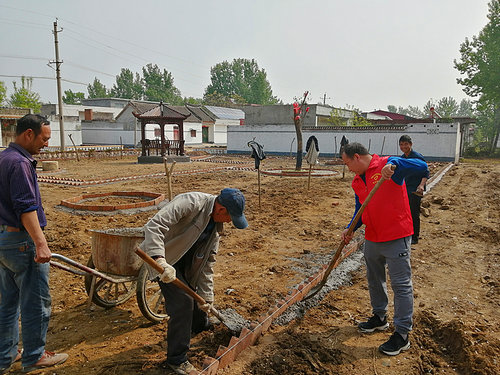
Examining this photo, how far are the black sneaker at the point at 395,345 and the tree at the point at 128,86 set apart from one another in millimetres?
80531

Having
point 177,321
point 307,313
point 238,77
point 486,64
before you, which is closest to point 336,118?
point 486,64

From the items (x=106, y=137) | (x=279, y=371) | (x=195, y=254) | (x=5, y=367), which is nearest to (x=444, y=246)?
(x=279, y=371)

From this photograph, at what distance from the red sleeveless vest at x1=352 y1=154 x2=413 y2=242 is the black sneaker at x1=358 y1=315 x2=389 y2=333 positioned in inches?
31.8

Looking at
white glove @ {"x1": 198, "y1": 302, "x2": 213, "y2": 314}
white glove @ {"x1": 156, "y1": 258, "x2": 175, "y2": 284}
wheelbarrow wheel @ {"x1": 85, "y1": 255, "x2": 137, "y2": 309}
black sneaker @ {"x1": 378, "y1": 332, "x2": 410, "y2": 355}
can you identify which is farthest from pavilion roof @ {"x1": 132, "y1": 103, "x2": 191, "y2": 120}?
black sneaker @ {"x1": 378, "y1": 332, "x2": 410, "y2": 355}

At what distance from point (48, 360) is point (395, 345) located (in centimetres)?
279

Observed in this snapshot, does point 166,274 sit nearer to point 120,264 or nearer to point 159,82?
point 120,264

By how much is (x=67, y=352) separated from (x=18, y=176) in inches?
61.5

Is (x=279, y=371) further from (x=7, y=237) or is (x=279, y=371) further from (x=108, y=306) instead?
(x=7, y=237)

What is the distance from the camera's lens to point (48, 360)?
2854 millimetres

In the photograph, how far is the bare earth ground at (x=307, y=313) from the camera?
2.97 metres

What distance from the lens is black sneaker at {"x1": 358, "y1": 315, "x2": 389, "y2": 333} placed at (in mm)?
3455

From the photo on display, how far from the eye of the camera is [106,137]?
3981 centimetres

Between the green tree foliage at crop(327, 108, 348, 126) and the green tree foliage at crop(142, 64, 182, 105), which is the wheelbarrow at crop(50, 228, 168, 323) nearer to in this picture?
the green tree foliage at crop(327, 108, 348, 126)

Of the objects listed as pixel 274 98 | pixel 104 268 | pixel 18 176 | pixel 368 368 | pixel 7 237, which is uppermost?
pixel 274 98
